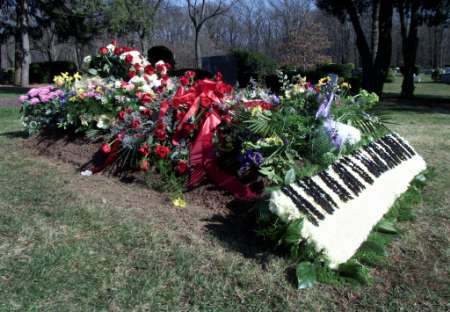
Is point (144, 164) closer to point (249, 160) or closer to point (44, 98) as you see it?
point (249, 160)

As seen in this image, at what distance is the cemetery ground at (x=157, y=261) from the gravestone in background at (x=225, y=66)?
1735cm

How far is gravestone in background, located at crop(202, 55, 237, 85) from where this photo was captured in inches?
839

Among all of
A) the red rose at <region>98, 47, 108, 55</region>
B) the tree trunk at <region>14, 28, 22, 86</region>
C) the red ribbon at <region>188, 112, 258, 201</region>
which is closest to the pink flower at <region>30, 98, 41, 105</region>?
the red rose at <region>98, 47, 108, 55</region>

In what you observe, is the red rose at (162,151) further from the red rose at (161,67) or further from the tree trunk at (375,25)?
the tree trunk at (375,25)

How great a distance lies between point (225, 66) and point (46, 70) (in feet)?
36.4

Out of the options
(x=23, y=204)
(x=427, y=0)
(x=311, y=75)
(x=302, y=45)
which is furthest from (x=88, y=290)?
(x=302, y=45)

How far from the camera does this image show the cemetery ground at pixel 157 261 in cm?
231

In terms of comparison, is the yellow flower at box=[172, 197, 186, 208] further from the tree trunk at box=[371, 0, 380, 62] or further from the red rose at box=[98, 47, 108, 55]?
the tree trunk at box=[371, 0, 380, 62]

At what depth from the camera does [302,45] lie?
3036 cm

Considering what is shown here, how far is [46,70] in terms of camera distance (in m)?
26.1

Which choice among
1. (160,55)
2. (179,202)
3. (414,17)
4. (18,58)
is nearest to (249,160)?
(179,202)

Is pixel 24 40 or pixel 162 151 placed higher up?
pixel 24 40

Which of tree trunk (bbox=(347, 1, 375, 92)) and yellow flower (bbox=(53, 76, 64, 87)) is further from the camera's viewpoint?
tree trunk (bbox=(347, 1, 375, 92))

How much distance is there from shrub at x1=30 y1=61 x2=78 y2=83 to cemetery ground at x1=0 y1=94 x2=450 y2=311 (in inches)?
934
